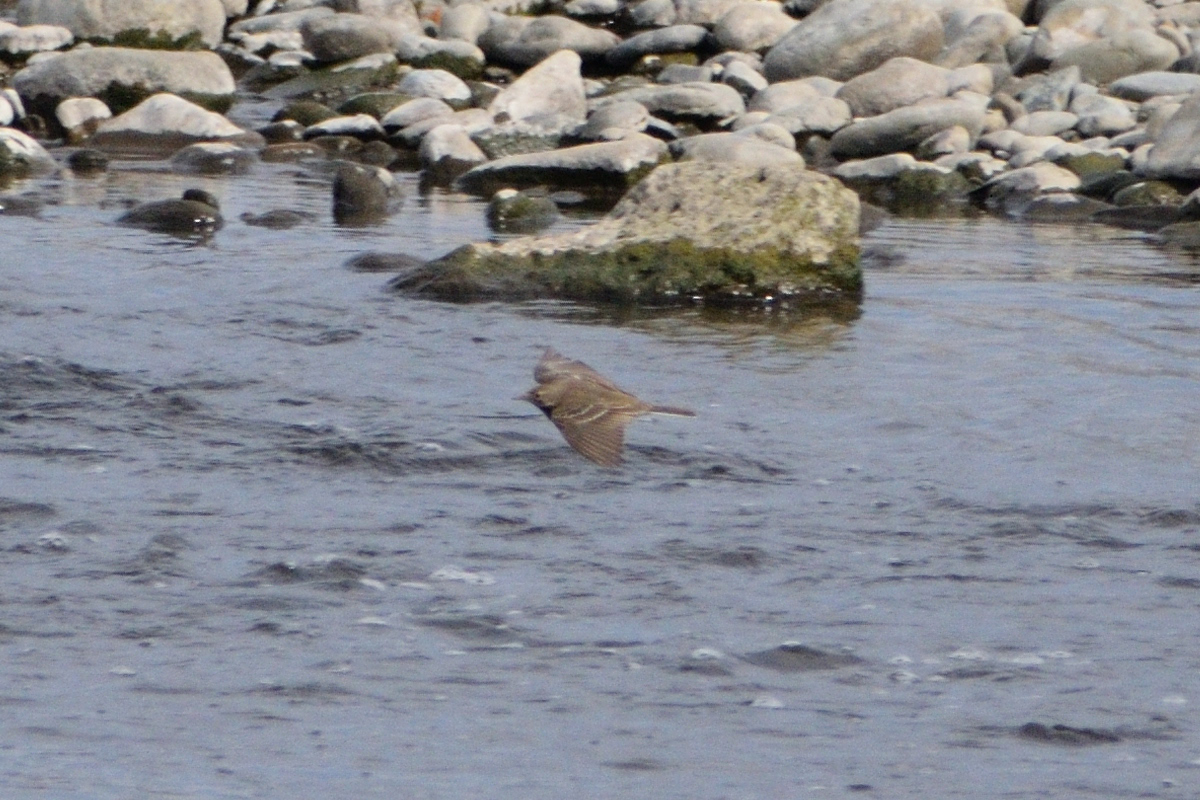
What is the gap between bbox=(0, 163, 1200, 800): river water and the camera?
4.34 metres

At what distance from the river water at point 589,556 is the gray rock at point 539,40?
10.9m

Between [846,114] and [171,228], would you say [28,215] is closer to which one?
[171,228]

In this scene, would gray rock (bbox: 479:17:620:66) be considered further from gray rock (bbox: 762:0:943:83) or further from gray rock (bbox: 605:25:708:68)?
gray rock (bbox: 762:0:943:83)

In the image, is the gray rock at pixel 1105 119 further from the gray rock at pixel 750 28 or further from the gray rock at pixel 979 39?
the gray rock at pixel 750 28

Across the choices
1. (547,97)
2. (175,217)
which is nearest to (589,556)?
(175,217)

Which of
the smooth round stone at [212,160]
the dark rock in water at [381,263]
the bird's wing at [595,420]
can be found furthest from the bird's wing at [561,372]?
the smooth round stone at [212,160]

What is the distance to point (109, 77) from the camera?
17219 mm

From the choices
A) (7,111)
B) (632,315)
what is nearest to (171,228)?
(632,315)

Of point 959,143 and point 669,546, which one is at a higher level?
point 959,143

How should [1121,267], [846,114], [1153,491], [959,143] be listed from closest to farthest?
[1153,491], [1121,267], [959,143], [846,114]

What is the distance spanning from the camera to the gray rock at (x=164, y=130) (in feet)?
52.7

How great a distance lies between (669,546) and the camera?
5754mm

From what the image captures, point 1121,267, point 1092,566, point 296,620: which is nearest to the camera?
point 296,620

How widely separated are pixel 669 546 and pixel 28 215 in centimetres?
779
